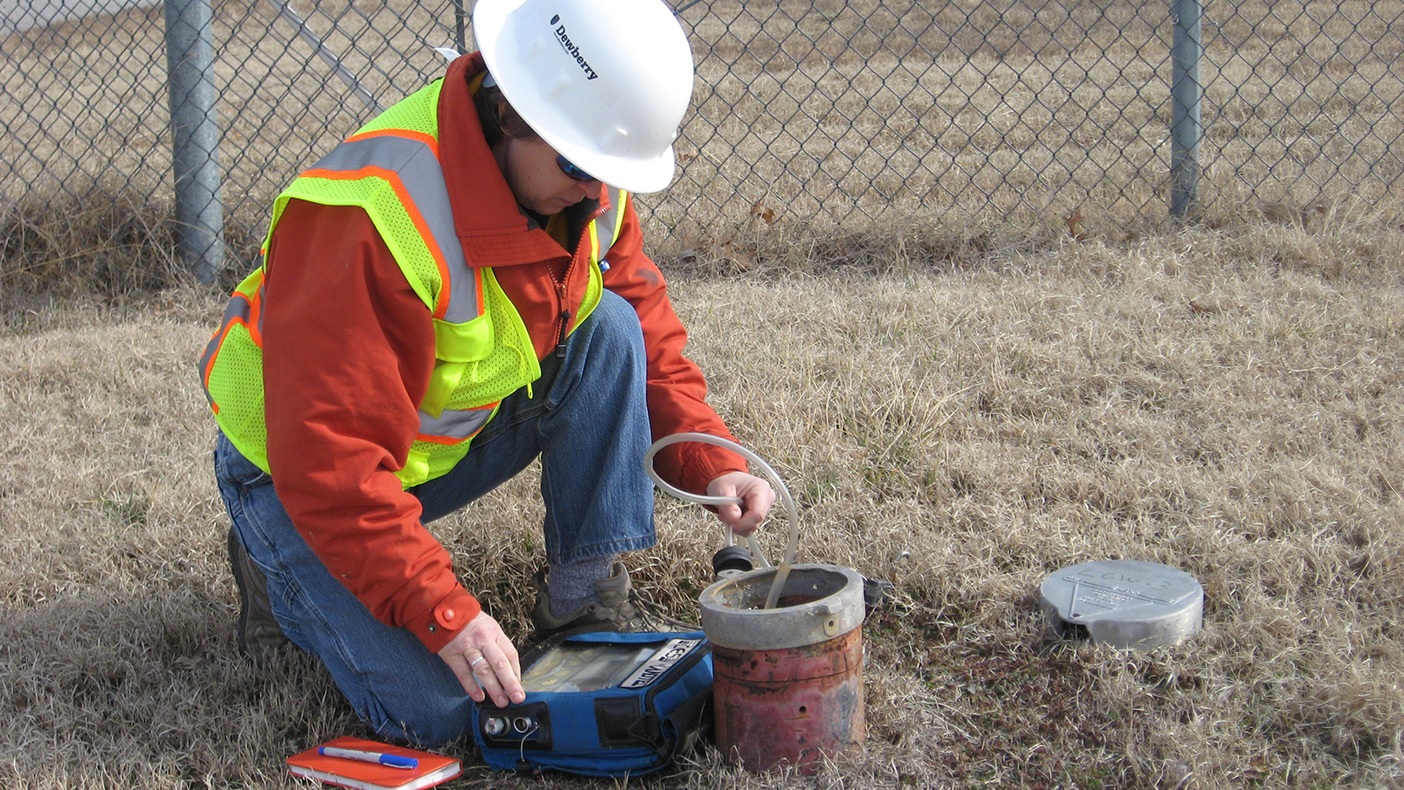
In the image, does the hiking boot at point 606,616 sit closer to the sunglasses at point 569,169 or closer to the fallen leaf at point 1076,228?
the sunglasses at point 569,169

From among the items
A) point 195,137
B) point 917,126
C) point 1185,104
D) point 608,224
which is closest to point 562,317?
point 608,224

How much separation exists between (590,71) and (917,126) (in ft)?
16.3

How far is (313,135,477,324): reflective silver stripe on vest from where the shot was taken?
1.79m

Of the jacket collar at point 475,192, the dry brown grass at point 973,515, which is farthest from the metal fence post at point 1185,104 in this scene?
the jacket collar at point 475,192

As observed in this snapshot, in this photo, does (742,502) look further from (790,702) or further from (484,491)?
(484,491)

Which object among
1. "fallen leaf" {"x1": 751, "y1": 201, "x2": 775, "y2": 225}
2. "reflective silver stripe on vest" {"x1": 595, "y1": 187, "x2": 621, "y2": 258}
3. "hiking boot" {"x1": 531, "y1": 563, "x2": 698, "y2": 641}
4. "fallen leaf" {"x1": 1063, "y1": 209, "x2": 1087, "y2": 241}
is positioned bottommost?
"hiking boot" {"x1": 531, "y1": 563, "x2": 698, "y2": 641}

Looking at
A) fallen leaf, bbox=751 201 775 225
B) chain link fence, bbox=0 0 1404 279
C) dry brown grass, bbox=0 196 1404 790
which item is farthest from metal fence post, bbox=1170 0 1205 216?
fallen leaf, bbox=751 201 775 225

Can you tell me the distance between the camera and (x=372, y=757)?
199 cm

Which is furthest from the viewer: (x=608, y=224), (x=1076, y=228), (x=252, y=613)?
(x=1076, y=228)

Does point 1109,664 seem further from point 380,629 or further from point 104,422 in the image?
point 104,422

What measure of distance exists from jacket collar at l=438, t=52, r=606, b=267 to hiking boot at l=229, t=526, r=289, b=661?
0.88m

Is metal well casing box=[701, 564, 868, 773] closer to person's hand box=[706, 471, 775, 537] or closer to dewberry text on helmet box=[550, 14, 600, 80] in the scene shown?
person's hand box=[706, 471, 775, 537]

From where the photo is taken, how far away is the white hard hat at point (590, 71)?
175 cm

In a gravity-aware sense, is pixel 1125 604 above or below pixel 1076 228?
below
